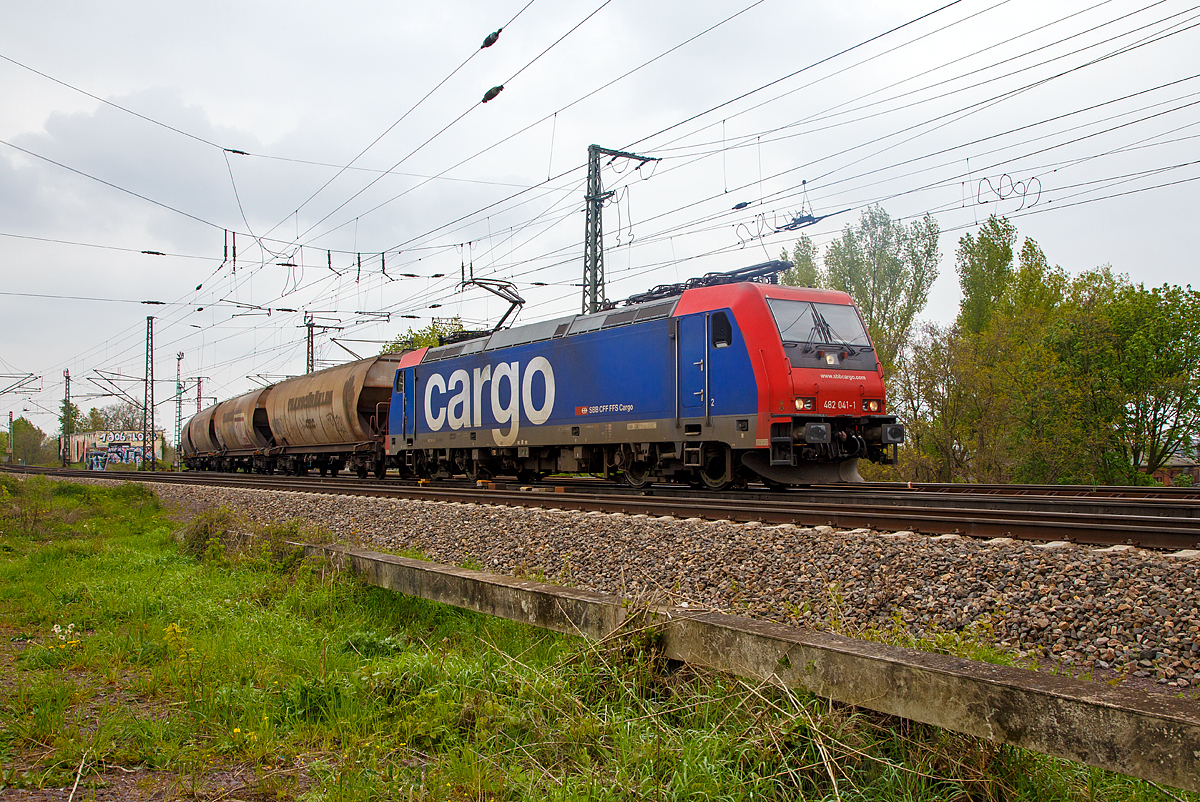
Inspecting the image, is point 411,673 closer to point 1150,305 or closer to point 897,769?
point 897,769

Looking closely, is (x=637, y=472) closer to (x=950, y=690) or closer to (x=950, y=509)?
(x=950, y=509)

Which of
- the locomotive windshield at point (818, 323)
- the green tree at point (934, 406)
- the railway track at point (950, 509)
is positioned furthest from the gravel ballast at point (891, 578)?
the green tree at point (934, 406)

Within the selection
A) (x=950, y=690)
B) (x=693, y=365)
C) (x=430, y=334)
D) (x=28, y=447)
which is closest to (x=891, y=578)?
(x=950, y=690)

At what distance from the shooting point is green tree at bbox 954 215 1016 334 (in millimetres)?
38875

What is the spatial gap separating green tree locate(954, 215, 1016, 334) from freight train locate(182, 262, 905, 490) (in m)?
27.7

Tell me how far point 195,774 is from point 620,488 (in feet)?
35.2

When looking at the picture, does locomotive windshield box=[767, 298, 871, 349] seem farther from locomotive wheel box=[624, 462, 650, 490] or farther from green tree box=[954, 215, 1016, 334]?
green tree box=[954, 215, 1016, 334]

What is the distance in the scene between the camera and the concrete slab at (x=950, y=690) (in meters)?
2.50

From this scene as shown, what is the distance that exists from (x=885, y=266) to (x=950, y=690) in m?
36.4

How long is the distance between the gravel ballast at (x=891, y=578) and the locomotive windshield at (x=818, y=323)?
4400mm

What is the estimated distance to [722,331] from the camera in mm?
11867

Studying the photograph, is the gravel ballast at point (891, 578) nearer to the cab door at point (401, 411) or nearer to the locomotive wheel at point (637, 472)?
the locomotive wheel at point (637, 472)

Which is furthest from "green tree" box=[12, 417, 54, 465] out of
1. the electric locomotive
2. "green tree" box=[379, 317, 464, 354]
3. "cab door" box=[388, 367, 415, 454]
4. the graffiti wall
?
the electric locomotive

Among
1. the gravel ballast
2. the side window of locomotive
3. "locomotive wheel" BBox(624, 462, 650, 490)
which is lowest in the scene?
the gravel ballast
